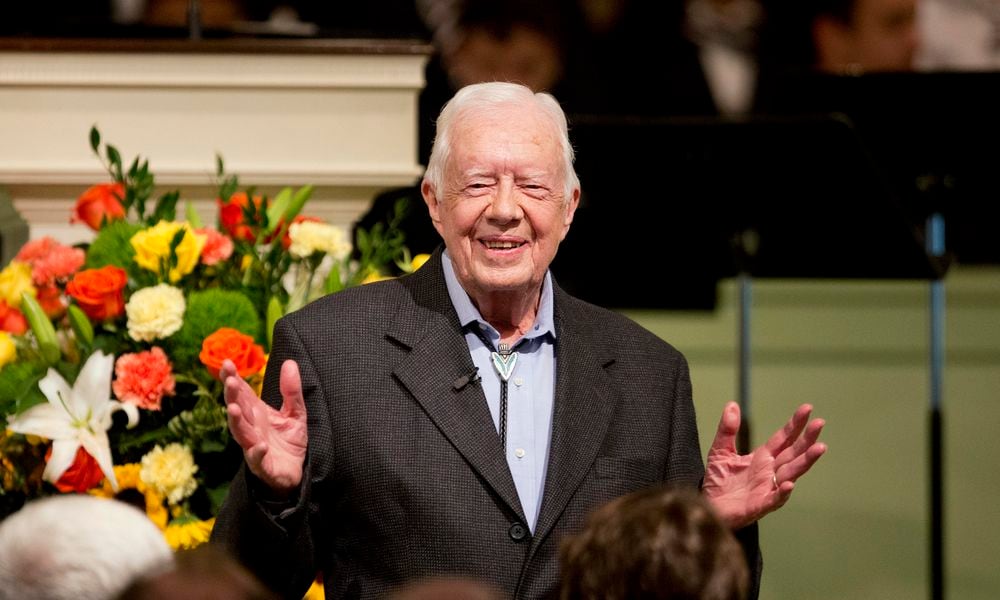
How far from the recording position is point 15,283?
2436 mm

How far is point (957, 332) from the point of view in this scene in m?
5.21

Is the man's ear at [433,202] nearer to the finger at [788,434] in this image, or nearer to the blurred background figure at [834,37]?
the finger at [788,434]

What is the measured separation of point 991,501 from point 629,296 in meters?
1.50

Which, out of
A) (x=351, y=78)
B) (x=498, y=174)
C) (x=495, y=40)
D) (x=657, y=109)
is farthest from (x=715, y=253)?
(x=498, y=174)

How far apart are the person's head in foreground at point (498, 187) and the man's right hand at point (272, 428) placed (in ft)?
1.13

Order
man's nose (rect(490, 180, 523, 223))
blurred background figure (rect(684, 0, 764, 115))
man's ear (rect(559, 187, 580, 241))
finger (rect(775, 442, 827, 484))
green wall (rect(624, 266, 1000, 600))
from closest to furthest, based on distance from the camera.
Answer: finger (rect(775, 442, 827, 484))
man's nose (rect(490, 180, 523, 223))
man's ear (rect(559, 187, 580, 241))
green wall (rect(624, 266, 1000, 600))
blurred background figure (rect(684, 0, 764, 115))

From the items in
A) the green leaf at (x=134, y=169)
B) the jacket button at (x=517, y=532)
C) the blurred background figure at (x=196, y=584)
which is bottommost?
the jacket button at (x=517, y=532)

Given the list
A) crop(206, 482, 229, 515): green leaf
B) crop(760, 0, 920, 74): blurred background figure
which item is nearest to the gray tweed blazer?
crop(206, 482, 229, 515): green leaf

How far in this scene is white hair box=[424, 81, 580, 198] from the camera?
6.92ft

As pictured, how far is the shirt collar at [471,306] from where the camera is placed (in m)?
2.13

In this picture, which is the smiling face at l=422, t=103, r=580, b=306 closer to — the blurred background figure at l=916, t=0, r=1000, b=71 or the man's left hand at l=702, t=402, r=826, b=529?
the man's left hand at l=702, t=402, r=826, b=529

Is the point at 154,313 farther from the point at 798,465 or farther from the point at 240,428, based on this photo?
the point at 798,465

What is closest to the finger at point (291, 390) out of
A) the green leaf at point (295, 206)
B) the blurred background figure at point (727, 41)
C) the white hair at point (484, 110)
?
the white hair at point (484, 110)

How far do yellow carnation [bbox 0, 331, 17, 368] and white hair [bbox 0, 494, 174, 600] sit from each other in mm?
1184
